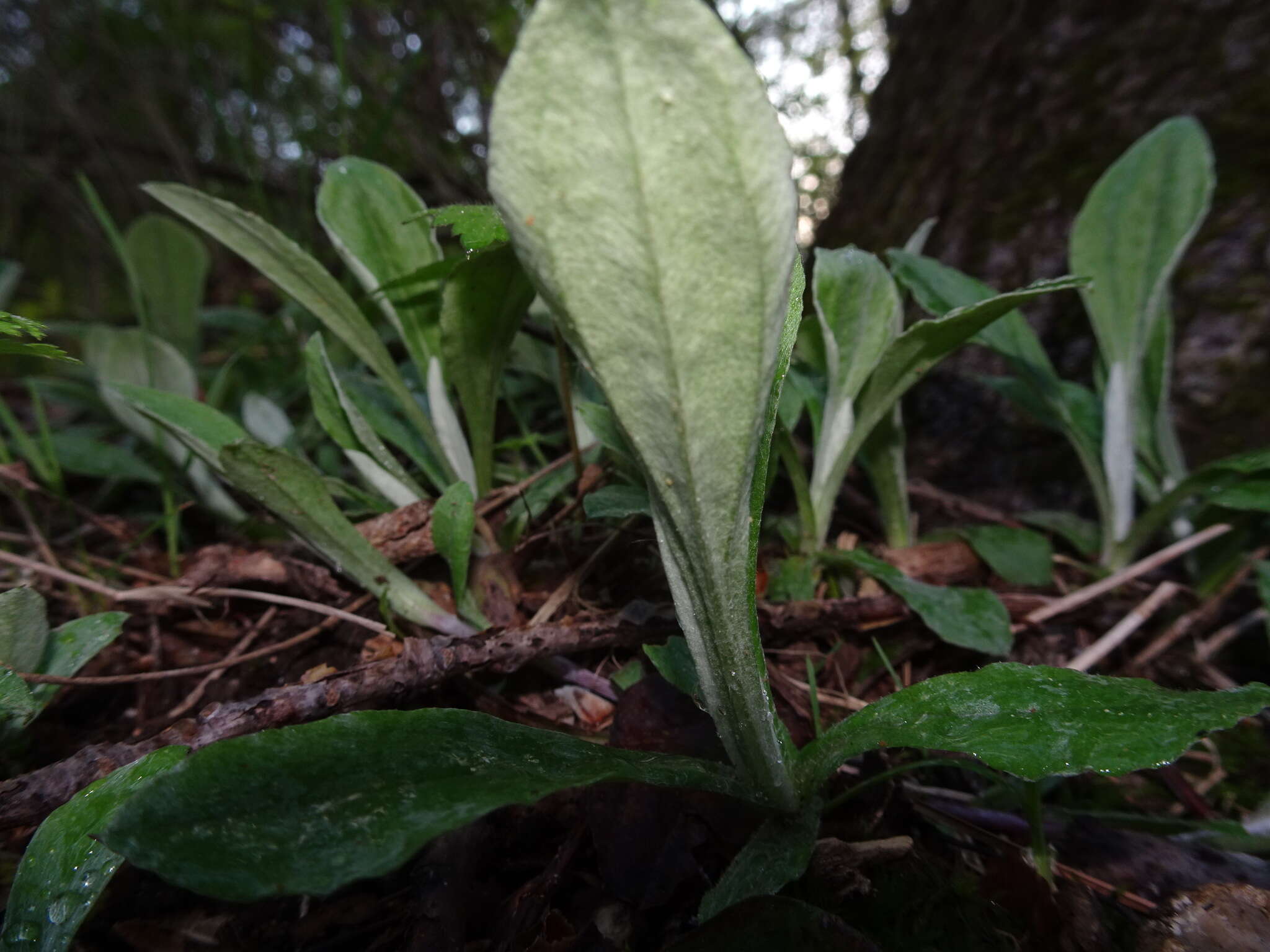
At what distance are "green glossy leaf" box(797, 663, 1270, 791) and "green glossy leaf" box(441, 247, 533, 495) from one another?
2.22 feet

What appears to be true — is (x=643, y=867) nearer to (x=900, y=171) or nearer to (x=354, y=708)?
(x=354, y=708)

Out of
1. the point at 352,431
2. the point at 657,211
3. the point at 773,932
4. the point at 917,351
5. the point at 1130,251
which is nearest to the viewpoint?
the point at 657,211

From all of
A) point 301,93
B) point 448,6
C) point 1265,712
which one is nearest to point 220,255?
point 301,93

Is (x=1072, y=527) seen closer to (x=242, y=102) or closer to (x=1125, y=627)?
(x=1125, y=627)

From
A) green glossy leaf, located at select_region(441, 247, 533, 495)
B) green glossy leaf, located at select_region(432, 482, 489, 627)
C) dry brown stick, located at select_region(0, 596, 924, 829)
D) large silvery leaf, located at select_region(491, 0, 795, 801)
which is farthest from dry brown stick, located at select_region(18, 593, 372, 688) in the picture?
large silvery leaf, located at select_region(491, 0, 795, 801)

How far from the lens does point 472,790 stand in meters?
0.47

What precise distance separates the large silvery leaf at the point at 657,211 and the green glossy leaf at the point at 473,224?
0.29m

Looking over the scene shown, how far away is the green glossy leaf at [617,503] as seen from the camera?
810 millimetres

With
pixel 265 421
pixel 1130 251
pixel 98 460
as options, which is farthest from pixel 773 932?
pixel 98 460

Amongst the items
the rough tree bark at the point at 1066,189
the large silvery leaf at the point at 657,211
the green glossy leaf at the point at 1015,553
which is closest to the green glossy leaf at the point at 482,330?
the large silvery leaf at the point at 657,211

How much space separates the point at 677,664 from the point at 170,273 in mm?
1571

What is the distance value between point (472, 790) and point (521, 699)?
40 cm

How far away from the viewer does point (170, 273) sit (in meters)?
1.59

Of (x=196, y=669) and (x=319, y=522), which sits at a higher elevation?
(x=319, y=522)
